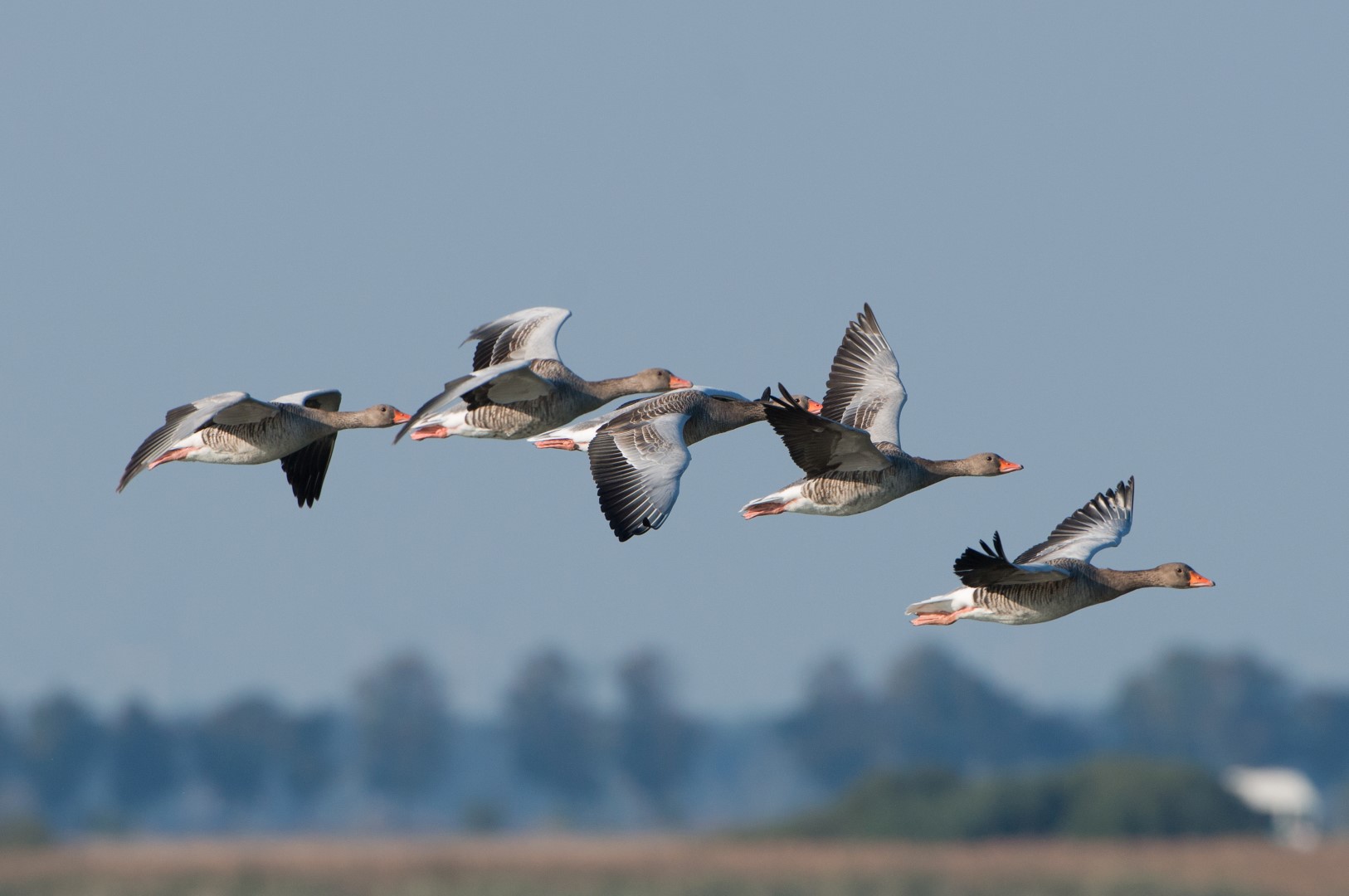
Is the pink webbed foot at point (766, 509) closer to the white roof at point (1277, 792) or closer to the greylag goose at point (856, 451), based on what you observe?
the greylag goose at point (856, 451)

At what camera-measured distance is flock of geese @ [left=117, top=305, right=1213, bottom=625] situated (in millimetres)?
23156

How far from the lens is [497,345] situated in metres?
28.9

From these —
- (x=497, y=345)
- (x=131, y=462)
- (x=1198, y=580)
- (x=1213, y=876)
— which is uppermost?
(x=497, y=345)

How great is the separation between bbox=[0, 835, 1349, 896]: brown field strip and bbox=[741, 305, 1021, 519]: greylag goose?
39629mm

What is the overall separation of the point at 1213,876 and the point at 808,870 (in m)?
15.1

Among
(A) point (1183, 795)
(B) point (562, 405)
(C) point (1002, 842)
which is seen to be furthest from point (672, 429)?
(A) point (1183, 795)

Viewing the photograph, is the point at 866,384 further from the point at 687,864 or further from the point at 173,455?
the point at 687,864

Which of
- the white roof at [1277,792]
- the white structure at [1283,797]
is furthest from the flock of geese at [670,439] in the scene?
the white roof at [1277,792]

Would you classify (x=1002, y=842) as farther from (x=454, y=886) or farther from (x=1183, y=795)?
(x=454, y=886)

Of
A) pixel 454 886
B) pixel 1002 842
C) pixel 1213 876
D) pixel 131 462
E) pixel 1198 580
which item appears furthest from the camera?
pixel 1002 842

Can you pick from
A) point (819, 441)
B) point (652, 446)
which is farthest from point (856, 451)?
point (652, 446)

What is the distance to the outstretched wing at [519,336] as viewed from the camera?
1110 inches

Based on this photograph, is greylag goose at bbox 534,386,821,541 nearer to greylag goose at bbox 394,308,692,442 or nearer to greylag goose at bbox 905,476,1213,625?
greylag goose at bbox 394,308,692,442

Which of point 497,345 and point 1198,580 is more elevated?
point 497,345
